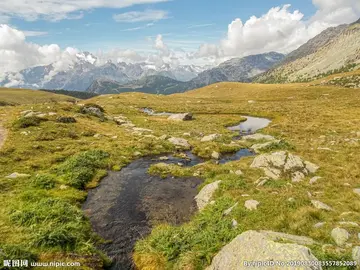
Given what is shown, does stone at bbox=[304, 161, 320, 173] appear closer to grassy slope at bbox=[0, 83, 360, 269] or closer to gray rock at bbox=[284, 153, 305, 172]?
grassy slope at bbox=[0, 83, 360, 269]

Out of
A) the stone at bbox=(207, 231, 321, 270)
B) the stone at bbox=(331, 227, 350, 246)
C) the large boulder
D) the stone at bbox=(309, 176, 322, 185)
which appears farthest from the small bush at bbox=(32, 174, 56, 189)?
the stone at bbox=(309, 176, 322, 185)

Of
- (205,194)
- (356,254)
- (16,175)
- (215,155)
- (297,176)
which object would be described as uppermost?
(356,254)

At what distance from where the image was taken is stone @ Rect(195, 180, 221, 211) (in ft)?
76.6

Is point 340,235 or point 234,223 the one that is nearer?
point 340,235

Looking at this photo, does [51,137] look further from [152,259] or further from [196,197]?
[152,259]

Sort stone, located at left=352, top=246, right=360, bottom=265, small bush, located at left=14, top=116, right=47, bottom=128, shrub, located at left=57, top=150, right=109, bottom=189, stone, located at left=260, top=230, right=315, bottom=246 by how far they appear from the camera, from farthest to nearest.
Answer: small bush, located at left=14, top=116, right=47, bottom=128
shrub, located at left=57, top=150, right=109, bottom=189
stone, located at left=260, top=230, right=315, bottom=246
stone, located at left=352, top=246, right=360, bottom=265

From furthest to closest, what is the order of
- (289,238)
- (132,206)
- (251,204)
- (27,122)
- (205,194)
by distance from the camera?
(27,122), (205,194), (132,206), (251,204), (289,238)

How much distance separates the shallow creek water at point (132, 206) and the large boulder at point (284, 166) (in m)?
7.50

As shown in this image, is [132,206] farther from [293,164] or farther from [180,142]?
[180,142]

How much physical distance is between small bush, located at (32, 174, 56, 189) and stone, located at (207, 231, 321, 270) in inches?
750

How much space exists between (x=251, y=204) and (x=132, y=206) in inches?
421

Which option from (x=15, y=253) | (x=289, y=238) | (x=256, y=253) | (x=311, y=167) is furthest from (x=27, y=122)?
(x=289, y=238)

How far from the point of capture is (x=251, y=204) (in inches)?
743

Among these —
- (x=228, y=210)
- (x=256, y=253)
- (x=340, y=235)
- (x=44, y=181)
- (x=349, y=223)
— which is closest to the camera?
(x=256, y=253)
